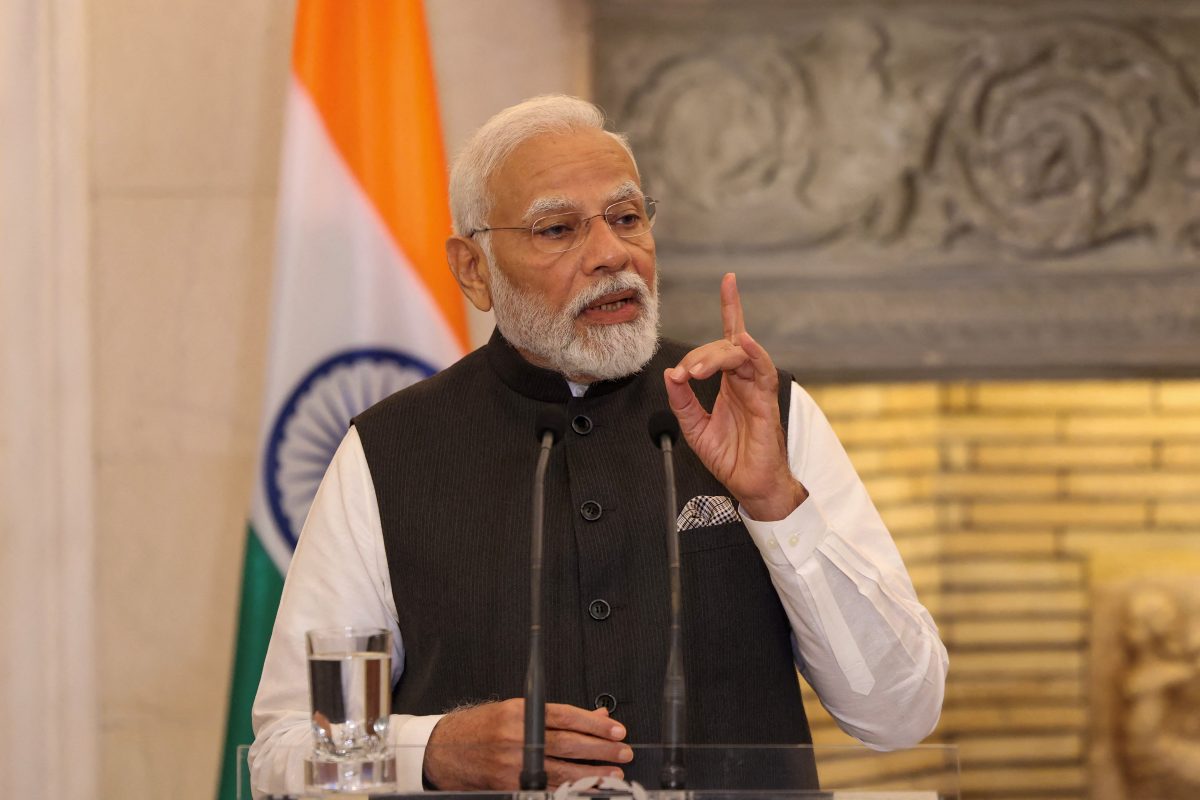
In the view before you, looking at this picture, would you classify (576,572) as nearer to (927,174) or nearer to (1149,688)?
(927,174)

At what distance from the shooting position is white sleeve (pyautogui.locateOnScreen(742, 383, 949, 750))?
1.93 m

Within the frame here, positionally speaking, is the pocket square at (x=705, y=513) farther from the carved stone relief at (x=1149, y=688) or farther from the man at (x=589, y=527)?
the carved stone relief at (x=1149, y=688)

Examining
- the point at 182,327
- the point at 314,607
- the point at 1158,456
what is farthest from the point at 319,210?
the point at 1158,456

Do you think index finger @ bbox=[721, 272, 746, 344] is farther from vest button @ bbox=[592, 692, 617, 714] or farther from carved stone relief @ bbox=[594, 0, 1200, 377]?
carved stone relief @ bbox=[594, 0, 1200, 377]

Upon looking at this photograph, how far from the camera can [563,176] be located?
2322 mm

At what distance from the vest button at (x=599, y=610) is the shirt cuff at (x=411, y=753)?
0.31m

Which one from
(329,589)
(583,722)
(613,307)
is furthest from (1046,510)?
(583,722)

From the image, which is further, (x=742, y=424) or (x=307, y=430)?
(x=307, y=430)

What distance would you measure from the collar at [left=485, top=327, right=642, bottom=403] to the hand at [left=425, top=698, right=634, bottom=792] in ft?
2.42

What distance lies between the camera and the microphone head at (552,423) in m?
1.77

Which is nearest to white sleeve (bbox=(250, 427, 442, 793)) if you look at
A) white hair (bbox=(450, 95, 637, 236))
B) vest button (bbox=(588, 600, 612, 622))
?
vest button (bbox=(588, 600, 612, 622))

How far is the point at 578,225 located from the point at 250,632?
1433 mm

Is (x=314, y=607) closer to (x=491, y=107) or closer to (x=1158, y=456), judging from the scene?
Answer: (x=491, y=107)

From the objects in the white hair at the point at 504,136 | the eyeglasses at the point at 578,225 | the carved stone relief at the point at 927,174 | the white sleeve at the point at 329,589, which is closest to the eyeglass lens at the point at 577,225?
the eyeglasses at the point at 578,225
